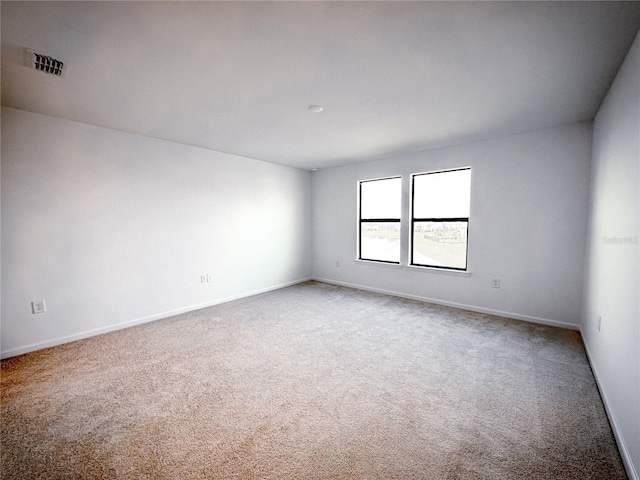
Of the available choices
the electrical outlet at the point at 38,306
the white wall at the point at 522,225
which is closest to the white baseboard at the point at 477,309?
the white wall at the point at 522,225

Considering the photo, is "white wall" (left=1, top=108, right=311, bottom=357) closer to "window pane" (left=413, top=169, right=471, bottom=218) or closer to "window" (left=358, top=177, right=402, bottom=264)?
"window" (left=358, top=177, right=402, bottom=264)

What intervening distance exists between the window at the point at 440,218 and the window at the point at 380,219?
1.10 feet

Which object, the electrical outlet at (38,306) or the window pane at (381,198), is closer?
the electrical outlet at (38,306)

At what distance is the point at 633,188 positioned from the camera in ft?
5.43

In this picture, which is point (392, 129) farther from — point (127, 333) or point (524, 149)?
point (127, 333)

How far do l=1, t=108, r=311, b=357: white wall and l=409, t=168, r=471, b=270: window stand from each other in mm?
2719

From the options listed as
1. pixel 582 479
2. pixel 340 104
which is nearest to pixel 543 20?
pixel 340 104

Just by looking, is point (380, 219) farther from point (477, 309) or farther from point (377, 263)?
point (477, 309)

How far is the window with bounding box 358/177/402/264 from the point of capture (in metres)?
4.91

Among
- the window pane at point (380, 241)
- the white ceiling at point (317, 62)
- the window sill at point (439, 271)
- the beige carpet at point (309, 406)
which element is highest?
the white ceiling at point (317, 62)

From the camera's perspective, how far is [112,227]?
3330mm

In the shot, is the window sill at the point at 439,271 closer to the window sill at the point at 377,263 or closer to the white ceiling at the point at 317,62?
the window sill at the point at 377,263

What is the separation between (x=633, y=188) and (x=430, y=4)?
1610 millimetres

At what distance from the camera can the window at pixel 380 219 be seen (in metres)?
4.91
